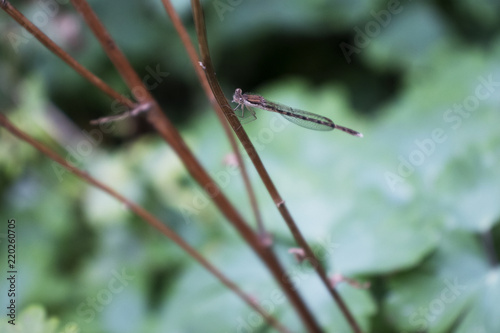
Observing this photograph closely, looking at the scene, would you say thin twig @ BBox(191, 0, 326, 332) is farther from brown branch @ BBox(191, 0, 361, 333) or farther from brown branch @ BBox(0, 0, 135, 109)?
brown branch @ BBox(0, 0, 135, 109)

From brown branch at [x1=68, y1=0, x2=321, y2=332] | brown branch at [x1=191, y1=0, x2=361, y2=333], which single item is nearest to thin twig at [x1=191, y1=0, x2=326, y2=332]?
brown branch at [x1=191, y1=0, x2=361, y2=333]

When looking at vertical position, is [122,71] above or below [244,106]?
above

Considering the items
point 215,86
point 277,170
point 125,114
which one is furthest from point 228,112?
point 277,170

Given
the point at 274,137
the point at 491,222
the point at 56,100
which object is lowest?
the point at 491,222

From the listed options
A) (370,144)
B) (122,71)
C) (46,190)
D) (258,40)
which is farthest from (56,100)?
(122,71)

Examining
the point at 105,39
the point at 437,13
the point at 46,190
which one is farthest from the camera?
the point at 437,13

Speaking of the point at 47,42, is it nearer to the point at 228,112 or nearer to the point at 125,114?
the point at 125,114

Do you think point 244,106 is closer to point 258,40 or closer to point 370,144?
point 370,144
